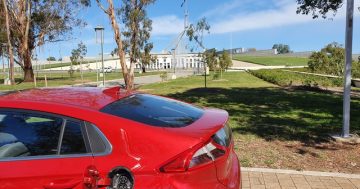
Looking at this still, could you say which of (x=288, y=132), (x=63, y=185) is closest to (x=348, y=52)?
(x=288, y=132)

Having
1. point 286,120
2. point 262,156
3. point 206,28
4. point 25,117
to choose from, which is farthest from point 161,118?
point 206,28

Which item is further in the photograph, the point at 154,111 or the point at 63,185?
the point at 154,111

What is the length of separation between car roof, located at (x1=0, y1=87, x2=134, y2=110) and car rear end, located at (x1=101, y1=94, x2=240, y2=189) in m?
0.12

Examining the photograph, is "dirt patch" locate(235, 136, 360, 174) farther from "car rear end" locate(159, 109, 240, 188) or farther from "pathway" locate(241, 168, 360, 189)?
"car rear end" locate(159, 109, 240, 188)

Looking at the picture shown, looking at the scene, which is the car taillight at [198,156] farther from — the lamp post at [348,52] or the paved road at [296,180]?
the lamp post at [348,52]

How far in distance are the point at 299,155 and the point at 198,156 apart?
4309 millimetres

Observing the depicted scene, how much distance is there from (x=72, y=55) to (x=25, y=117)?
5454 centimetres

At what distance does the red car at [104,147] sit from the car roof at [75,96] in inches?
0.6

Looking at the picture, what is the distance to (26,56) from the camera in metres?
42.8

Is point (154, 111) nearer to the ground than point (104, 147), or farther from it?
farther from it

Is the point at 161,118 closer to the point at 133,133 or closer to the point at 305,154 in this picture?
the point at 133,133

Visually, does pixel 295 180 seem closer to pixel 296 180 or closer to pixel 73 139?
pixel 296 180

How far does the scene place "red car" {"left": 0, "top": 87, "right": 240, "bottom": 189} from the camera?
2.96 meters

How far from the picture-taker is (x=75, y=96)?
12.2 feet
